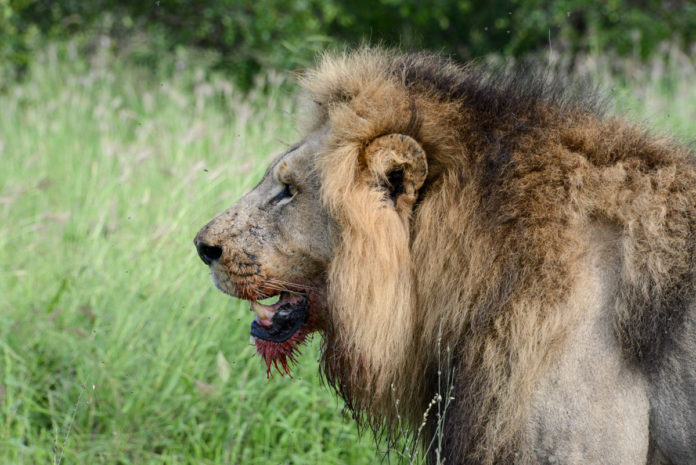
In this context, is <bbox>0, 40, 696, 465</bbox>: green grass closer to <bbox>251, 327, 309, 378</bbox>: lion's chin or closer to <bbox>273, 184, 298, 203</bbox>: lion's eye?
<bbox>251, 327, 309, 378</bbox>: lion's chin

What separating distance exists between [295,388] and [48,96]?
6.02 meters

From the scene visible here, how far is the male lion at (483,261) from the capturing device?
2248mm

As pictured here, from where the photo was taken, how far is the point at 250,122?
273 inches

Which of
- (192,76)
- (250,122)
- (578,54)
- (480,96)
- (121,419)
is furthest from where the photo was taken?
(578,54)

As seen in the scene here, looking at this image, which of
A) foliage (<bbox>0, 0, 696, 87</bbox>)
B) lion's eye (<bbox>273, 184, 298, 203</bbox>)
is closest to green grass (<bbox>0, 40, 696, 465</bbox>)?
lion's eye (<bbox>273, 184, 298, 203</bbox>)

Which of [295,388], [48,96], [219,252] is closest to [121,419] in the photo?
[295,388]

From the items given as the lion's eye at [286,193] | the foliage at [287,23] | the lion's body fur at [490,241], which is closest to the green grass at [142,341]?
the lion's body fur at [490,241]

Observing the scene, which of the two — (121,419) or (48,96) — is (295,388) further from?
(48,96)

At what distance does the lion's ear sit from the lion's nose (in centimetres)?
59

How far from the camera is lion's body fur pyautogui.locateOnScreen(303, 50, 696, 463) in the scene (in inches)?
90.8

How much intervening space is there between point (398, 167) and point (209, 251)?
0.72 meters

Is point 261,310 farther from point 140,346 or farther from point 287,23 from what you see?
point 287,23

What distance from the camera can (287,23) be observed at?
10.0 meters

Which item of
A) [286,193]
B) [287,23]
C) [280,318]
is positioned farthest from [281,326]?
[287,23]
